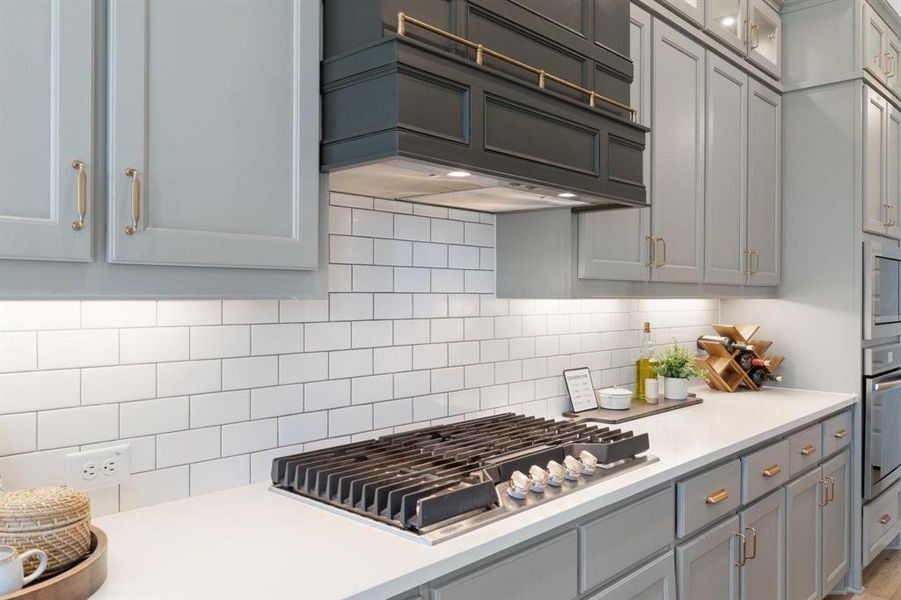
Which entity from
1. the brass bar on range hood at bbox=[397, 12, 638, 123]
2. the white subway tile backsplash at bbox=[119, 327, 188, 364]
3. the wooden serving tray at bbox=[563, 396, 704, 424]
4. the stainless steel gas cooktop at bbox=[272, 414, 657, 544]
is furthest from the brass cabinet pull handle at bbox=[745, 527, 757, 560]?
the white subway tile backsplash at bbox=[119, 327, 188, 364]

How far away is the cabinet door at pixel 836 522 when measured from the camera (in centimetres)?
313

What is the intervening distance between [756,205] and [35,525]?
10.7ft

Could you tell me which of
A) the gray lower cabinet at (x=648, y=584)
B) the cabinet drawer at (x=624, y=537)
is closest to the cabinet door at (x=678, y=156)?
the cabinet drawer at (x=624, y=537)

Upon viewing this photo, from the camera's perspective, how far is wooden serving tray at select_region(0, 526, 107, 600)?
1055 millimetres

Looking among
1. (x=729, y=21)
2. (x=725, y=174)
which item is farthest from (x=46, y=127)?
(x=729, y=21)

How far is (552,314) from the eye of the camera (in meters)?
2.78

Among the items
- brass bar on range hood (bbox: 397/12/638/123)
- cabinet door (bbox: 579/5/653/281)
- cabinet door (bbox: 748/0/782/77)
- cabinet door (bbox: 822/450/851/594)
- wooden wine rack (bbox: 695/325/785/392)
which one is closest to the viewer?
brass bar on range hood (bbox: 397/12/638/123)

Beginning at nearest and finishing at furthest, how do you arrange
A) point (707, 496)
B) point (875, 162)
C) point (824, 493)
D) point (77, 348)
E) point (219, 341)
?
point (77, 348) → point (219, 341) → point (707, 496) → point (824, 493) → point (875, 162)

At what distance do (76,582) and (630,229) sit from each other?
80.3 inches

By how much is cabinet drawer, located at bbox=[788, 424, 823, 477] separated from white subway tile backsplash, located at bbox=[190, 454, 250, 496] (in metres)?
2.06

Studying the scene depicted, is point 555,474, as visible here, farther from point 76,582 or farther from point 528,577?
point 76,582

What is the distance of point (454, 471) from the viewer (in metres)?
1.71

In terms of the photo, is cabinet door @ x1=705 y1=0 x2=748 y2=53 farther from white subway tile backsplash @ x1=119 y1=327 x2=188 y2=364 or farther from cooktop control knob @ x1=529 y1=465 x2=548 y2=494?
white subway tile backsplash @ x1=119 y1=327 x2=188 y2=364

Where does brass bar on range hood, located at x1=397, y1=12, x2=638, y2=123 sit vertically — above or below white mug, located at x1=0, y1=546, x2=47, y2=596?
above
